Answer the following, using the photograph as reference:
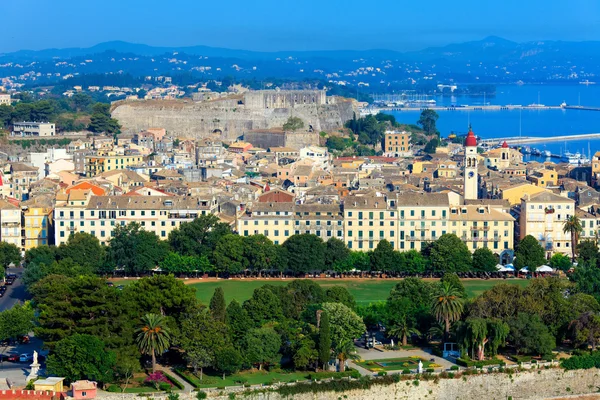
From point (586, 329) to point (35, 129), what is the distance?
175 feet

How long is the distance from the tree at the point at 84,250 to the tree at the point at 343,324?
13.0 metres

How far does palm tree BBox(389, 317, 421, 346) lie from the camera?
3441cm

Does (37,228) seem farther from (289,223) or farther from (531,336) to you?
(531,336)

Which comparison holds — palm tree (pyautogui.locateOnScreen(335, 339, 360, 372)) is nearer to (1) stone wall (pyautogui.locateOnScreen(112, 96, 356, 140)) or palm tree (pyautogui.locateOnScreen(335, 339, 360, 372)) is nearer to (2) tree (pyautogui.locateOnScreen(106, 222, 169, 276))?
(2) tree (pyautogui.locateOnScreen(106, 222, 169, 276))

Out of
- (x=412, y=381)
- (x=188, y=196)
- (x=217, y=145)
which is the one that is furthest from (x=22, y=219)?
(x=217, y=145)

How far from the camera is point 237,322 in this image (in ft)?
110

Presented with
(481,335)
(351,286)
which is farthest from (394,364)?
(351,286)

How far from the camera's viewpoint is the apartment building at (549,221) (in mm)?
48125

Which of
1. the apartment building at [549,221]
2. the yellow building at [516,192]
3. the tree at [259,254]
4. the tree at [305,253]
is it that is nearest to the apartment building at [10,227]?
the tree at [259,254]

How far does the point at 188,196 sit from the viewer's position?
50.2m

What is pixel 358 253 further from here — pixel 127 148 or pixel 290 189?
pixel 127 148

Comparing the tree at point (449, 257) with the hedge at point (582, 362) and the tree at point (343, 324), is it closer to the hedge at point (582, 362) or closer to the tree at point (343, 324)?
the tree at point (343, 324)

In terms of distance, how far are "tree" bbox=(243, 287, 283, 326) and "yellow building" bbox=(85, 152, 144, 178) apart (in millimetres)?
31495

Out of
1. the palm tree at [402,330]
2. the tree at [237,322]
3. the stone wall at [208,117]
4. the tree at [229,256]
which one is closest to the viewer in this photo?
the tree at [237,322]
